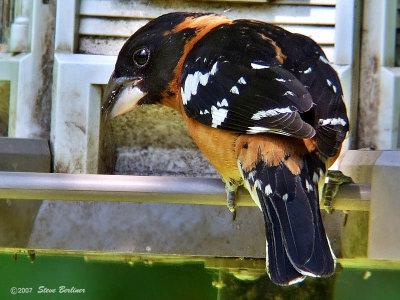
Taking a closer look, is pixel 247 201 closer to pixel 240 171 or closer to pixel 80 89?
pixel 240 171

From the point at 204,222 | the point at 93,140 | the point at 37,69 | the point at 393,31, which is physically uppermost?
the point at 393,31

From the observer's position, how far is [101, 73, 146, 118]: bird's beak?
2.78 metres

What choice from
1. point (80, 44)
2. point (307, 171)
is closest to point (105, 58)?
point (80, 44)

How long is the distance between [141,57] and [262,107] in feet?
2.13

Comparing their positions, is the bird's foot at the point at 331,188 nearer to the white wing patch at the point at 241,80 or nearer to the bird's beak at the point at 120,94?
the white wing patch at the point at 241,80

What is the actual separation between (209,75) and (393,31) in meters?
0.88

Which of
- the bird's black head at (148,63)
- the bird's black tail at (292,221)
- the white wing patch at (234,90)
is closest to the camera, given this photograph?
the bird's black tail at (292,221)

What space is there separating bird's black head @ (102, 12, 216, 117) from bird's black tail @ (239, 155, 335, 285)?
0.59 metres

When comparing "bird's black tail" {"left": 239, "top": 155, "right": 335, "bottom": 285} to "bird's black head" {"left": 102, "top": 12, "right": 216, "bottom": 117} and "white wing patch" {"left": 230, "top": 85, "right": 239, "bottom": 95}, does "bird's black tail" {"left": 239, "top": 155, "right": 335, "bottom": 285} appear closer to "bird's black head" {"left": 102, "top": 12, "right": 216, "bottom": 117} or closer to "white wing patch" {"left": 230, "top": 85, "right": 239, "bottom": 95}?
"white wing patch" {"left": 230, "top": 85, "right": 239, "bottom": 95}

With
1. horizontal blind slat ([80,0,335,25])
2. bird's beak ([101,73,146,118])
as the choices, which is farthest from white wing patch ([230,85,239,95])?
horizontal blind slat ([80,0,335,25])

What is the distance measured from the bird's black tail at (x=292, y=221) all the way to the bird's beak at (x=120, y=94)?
0.64m

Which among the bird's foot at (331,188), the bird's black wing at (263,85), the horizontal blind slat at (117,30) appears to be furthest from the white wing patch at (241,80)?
the horizontal blind slat at (117,30)

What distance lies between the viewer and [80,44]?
302 cm

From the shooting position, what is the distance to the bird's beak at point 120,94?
2.78 meters
